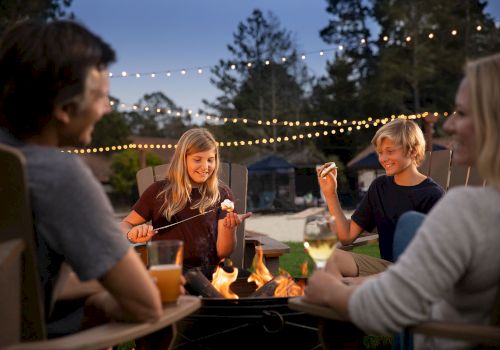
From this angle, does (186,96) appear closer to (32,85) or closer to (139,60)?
→ (139,60)

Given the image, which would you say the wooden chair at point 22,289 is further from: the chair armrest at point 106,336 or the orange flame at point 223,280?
the orange flame at point 223,280

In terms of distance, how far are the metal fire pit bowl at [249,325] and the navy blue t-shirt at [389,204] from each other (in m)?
0.89

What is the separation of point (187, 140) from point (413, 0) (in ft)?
105

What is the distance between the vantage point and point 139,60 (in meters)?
60.1

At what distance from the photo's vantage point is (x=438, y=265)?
1.28m

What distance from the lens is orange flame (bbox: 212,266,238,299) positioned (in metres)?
2.80

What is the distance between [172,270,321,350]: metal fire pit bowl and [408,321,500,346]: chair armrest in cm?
99

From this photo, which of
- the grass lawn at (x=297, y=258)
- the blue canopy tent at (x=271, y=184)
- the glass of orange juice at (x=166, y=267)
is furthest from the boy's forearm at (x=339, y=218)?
the blue canopy tent at (x=271, y=184)

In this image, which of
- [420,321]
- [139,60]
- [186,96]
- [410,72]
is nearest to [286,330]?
[420,321]

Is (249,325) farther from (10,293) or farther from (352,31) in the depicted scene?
(352,31)

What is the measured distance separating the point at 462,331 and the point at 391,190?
1.92m

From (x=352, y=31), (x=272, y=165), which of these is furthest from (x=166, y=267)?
(x=352, y=31)

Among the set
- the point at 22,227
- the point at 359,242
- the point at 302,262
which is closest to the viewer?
the point at 22,227

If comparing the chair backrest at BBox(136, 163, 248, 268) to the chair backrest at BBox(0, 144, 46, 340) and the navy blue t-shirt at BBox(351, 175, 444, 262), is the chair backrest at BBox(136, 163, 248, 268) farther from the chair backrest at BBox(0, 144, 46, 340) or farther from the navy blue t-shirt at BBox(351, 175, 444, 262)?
the chair backrest at BBox(0, 144, 46, 340)
